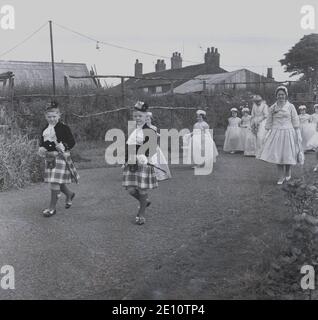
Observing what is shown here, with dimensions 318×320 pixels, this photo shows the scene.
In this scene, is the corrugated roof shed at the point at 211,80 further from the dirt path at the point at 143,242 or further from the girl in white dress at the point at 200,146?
the dirt path at the point at 143,242

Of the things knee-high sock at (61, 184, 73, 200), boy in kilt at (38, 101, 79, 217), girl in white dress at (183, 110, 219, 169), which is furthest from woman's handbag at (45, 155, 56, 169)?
girl in white dress at (183, 110, 219, 169)

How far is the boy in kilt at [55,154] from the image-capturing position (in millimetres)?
7227

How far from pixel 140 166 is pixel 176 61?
49.1 metres

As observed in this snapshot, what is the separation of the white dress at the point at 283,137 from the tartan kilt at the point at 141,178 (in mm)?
3819

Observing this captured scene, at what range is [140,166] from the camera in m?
6.77

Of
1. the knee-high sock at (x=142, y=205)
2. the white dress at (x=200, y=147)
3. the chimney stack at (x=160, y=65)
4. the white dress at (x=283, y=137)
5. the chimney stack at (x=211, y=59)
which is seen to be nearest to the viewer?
the knee-high sock at (x=142, y=205)

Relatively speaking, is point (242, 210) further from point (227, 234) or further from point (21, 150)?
point (21, 150)

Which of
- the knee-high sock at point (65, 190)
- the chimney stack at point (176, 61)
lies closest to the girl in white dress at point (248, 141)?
the knee-high sock at point (65, 190)

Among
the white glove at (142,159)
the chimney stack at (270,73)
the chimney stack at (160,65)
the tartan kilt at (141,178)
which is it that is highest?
the chimney stack at (160,65)

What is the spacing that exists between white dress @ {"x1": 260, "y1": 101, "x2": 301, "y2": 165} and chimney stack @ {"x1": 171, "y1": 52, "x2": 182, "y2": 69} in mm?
45052

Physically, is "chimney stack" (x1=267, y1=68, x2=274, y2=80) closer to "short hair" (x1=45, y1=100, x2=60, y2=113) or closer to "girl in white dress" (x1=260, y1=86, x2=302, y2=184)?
"girl in white dress" (x1=260, y1=86, x2=302, y2=184)

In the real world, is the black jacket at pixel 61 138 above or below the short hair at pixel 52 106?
below

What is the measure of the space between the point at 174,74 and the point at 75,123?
118ft
